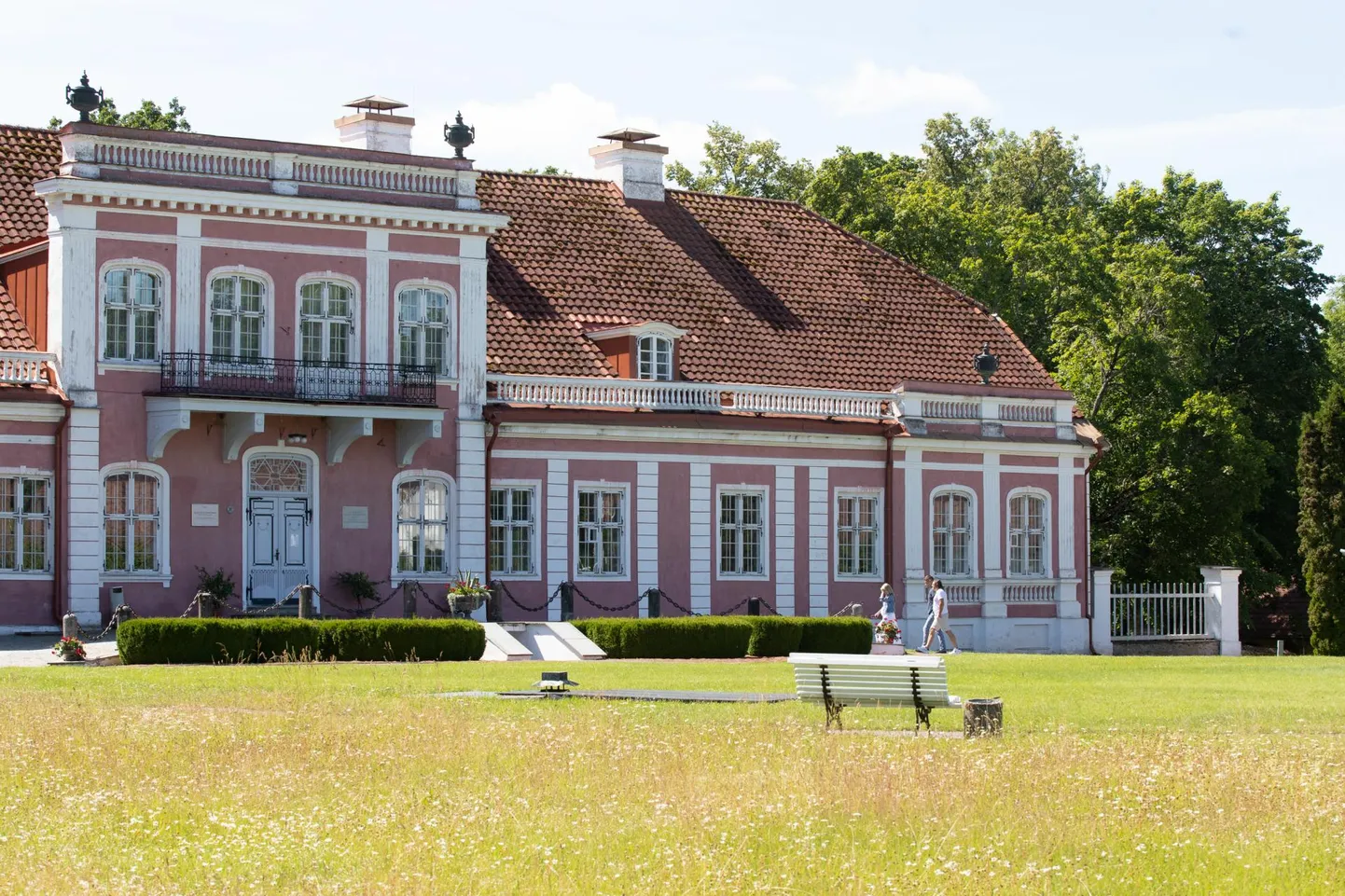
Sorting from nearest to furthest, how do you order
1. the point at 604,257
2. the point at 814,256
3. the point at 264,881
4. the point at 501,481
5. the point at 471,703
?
the point at 264,881, the point at 471,703, the point at 501,481, the point at 604,257, the point at 814,256

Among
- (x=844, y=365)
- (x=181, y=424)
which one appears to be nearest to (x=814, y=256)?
(x=844, y=365)

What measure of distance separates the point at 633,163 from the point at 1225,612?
51.1ft

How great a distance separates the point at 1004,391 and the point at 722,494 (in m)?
6.64

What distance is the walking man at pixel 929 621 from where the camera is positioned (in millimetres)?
40406

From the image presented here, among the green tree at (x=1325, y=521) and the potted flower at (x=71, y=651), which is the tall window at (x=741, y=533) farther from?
the potted flower at (x=71, y=651)

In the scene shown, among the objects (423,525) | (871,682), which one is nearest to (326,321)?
(423,525)

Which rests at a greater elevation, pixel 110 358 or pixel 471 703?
pixel 110 358

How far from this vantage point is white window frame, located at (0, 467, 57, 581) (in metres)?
37.6

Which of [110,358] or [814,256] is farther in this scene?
[814,256]

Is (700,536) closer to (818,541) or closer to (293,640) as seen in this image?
(818,541)

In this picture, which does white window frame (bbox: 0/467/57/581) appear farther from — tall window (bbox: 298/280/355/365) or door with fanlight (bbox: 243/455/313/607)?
tall window (bbox: 298/280/355/365)

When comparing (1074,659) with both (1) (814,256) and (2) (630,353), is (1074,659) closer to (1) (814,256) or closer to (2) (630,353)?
(2) (630,353)

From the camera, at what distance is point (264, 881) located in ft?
44.1

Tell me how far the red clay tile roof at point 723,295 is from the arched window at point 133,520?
701 centimetres
